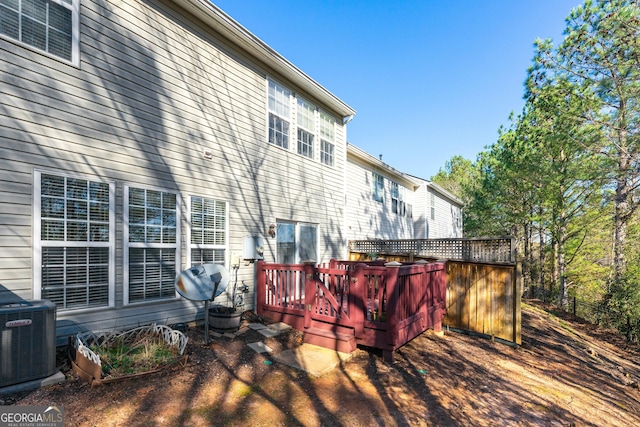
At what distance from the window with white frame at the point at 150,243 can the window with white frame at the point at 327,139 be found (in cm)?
459

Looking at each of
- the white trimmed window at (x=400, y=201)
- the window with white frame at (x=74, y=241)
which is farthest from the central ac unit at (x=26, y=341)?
the white trimmed window at (x=400, y=201)

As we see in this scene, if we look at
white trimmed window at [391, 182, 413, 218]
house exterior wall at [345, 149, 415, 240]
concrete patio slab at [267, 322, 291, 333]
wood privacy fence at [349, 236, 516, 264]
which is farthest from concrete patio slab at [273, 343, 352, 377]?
white trimmed window at [391, 182, 413, 218]

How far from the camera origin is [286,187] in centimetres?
743

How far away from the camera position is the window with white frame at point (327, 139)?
28.4ft

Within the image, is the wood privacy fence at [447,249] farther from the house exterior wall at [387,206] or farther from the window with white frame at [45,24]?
the window with white frame at [45,24]

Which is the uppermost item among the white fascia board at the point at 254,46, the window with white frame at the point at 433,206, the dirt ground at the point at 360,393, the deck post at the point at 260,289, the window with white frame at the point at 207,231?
the white fascia board at the point at 254,46

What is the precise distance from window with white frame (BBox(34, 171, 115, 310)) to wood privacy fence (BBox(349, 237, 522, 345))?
21.5ft

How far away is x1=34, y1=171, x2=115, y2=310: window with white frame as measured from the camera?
3.75 m

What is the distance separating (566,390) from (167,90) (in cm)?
752

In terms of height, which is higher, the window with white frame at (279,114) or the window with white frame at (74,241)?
the window with white frame at (279,114)

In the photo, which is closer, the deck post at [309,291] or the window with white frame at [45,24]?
the window with white frame at [45,24]

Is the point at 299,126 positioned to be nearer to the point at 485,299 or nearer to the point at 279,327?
the point at 279,327

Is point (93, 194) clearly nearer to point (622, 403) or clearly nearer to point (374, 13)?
point (622, 403)

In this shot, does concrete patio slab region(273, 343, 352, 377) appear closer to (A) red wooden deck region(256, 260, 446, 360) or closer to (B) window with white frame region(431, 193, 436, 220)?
(A) red wooden deck region(256, 260, 446, 360)
